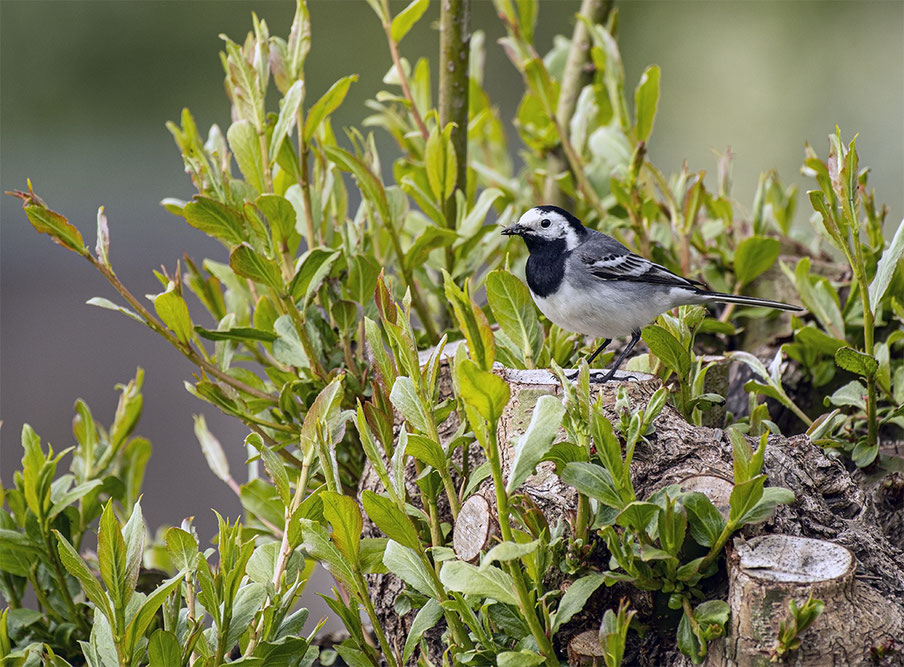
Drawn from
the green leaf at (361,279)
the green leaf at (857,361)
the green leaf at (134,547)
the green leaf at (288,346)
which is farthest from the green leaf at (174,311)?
the green leaf at (857,361)

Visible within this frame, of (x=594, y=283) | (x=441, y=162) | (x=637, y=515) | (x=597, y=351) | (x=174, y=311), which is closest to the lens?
(x=637, y=515)

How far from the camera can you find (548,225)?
2.10m

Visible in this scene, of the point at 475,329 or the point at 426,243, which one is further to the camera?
the point at 426,243

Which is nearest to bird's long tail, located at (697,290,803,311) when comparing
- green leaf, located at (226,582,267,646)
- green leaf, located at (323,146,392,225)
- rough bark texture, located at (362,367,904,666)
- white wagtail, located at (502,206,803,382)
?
white wagtail, located at (502,206,803,382)

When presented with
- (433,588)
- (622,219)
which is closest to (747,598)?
(433,588)

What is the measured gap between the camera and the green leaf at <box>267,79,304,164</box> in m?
1.54

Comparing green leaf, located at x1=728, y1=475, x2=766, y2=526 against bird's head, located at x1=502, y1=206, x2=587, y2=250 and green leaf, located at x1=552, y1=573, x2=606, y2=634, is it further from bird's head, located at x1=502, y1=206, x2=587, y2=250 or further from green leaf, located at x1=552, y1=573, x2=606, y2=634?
bird's head, located at x1=502, y1=206, x2=587, y2=250

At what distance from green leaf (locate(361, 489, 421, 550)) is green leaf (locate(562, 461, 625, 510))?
227mm

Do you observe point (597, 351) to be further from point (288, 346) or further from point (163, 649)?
point (163, 649)

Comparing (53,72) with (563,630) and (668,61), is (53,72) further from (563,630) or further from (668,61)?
(563,630)

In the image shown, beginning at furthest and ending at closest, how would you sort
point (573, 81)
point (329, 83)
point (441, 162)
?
1. point (329, 83)
2. point (573, 81)
3. point (441, 162)

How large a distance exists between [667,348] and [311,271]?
1.99ft

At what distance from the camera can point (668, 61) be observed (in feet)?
21.7

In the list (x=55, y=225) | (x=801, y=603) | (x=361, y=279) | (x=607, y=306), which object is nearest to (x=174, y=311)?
(x=55, y=225)
